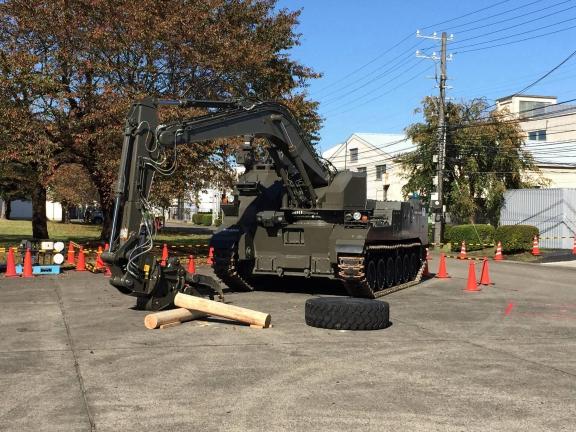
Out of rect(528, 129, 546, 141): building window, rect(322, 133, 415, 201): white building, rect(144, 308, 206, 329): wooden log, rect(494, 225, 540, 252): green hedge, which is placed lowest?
rect(144, 308, 206, 329): wooden log

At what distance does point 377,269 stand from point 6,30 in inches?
607

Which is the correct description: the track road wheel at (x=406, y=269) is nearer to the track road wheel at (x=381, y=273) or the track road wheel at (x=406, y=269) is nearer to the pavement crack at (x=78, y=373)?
the track road wheel at (x=381, y=273)

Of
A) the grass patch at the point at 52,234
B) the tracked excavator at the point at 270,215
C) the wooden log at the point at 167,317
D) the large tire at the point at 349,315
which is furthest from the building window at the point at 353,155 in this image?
the wooden log at the point at 167,317

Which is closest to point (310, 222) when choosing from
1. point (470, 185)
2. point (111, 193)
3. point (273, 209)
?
point (273, 209)

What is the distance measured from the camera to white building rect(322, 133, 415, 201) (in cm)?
5309

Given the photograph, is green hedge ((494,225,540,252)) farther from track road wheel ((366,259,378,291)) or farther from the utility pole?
track road wheel ((366,259,378,291))

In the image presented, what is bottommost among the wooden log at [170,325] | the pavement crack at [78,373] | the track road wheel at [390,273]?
the pavement crack at [78,373]

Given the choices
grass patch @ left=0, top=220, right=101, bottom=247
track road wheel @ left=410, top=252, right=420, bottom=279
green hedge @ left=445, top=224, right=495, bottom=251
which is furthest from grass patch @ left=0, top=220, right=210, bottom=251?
green hedge @ left=445, top=224, right=495, bottom=251

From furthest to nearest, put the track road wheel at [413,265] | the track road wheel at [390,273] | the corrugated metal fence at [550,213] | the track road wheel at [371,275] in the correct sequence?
the corrugated metal fence at [550,213], the track road wheel at [413,265], the track road wheel at [390,273], the track road wheel at [371,275]

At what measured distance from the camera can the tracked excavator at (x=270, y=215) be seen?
10055 mm

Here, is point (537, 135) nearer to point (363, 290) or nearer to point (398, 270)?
point (398, 270)

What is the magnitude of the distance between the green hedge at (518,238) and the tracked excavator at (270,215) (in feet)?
48.5

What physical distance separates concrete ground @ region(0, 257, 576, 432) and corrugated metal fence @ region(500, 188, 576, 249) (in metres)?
22.6

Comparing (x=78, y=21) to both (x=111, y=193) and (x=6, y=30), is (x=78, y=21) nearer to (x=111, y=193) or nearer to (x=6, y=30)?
(x=6, y=30)
